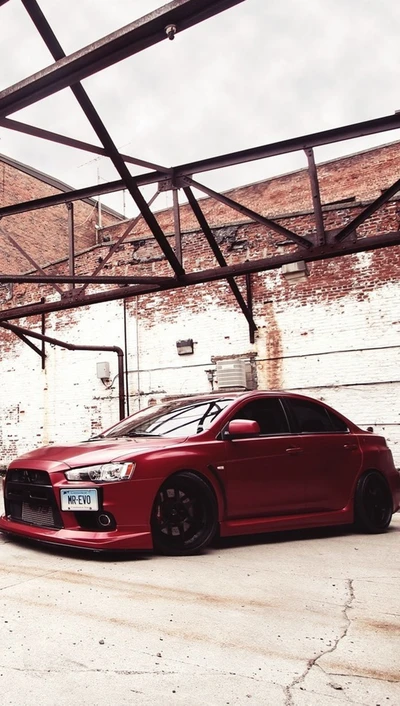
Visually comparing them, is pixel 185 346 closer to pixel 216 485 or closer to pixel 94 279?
pixel 94 279

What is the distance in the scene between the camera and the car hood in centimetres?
473

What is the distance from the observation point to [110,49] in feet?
13.4

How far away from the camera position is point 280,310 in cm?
1148

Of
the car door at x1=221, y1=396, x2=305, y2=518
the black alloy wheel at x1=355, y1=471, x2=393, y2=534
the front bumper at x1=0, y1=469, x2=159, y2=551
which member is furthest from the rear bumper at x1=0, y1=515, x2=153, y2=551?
the black alloy wheel at x1=355, y1=471, x2=393, y2=534

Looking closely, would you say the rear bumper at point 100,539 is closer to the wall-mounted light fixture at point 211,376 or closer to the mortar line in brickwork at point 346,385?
the mortar line in brickwork at point 346,385

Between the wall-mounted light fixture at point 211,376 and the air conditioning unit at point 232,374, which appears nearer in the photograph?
the air conditioning unit at point 232,374

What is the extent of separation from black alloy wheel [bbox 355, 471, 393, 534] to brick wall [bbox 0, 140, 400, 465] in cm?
405

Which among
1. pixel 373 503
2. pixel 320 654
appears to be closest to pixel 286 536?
pixel 373 503

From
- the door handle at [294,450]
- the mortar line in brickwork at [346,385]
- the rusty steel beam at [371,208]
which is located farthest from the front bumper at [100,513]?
the mortar line in brickwork at [346,385]

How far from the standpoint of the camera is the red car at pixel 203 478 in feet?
15.1

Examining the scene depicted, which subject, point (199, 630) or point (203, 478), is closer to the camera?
point (199, 630)

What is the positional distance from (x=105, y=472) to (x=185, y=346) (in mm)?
7652

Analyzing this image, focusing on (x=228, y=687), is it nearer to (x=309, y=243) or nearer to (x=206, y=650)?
(x=206, y=650)

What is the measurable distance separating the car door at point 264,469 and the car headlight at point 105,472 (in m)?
0.88
